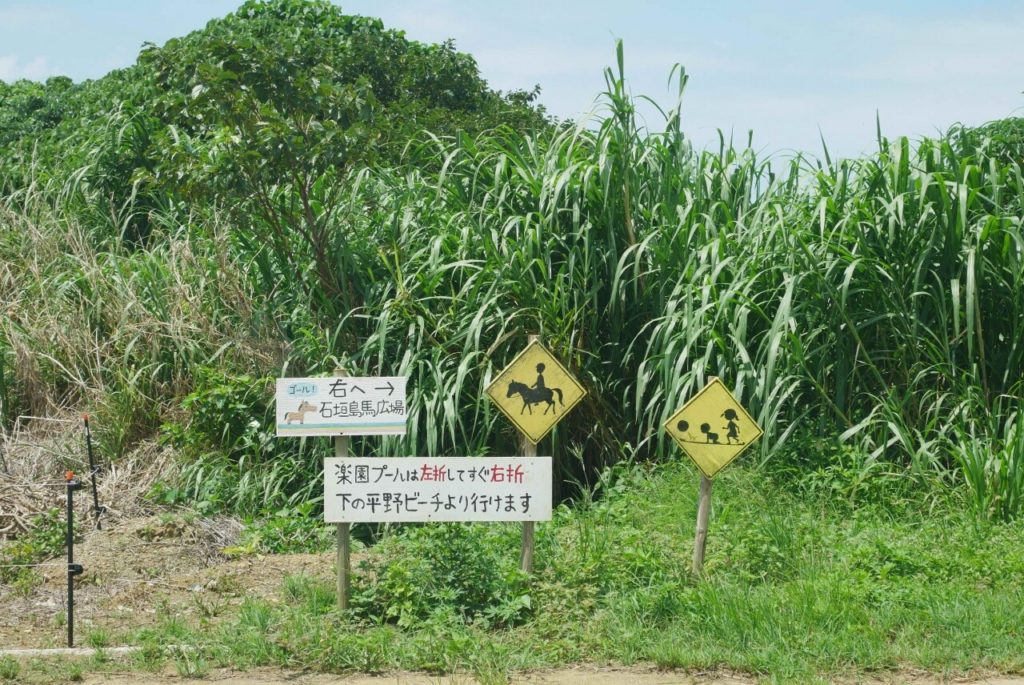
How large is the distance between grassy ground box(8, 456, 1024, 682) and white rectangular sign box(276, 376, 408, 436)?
2.71 ft

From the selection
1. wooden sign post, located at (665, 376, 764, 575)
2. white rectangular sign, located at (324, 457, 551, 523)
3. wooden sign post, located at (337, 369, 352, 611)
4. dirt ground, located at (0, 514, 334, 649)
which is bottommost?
dirt ground, located at (0, 514, 334, 649)

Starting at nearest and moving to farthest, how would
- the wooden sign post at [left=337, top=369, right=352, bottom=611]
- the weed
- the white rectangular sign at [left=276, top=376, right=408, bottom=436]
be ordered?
the weed → the wooden sign post at [left=337, top=369, right=352, bottom=611] → the white rectangular sign at [left=276, top=376, right=408, bottom=436]

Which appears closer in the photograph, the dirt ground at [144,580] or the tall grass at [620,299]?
the dirt ground at [144,580]

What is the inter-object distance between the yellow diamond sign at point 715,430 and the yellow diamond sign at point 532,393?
672 mm

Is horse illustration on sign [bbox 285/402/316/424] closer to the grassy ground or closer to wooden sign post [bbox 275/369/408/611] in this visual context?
wooden sign post [bbox 275/369/408/611]

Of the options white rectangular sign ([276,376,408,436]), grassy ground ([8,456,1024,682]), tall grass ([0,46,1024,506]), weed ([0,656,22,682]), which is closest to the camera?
weed ([0,656,22,682])

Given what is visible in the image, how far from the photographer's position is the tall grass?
857 cm

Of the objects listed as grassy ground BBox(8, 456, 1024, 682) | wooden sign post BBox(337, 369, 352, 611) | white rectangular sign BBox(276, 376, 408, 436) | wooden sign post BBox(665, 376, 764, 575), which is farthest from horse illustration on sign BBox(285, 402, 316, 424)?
wooden sign post BBox(665, 376, 764, 575)

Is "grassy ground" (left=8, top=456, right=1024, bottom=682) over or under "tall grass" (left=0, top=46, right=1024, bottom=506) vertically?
under

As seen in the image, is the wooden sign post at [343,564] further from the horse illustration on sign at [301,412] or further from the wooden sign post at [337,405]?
the horse illustration on sign at [301,412]

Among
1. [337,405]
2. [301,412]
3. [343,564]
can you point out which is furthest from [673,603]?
[301,412]

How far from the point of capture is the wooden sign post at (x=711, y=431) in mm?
6852

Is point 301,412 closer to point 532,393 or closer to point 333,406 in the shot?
point 333,406

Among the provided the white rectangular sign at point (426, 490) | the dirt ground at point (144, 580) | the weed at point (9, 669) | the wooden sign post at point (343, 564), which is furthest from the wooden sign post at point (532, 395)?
the weed at point (9, 669)
